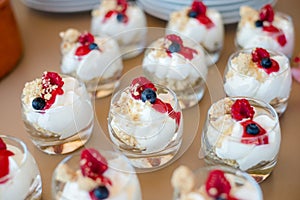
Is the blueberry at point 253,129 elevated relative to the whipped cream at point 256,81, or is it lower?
elevated

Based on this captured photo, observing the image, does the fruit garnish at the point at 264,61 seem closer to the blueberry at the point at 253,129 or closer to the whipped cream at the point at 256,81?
the whipped cream at the point at 256,81

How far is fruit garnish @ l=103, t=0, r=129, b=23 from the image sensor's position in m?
1.57

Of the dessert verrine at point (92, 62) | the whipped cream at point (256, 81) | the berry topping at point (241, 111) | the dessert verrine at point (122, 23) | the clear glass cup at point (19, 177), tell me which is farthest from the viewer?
the dessert verrine at point (122, 23)

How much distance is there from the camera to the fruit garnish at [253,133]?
3.51 feet

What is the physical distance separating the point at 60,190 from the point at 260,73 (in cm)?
59

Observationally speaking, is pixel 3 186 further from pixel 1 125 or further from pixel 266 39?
pixel 266 39

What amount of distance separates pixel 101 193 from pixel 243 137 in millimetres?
334

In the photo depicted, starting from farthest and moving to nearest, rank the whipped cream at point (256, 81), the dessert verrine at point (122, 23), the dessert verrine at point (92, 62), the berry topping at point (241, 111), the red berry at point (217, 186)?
the dessert verrine at point (122, 23), the dessert verrine at point (92, 62), the whipped cream at point (256, 81), the berry topping at point (241, 111), the red berry at point (217, 186)

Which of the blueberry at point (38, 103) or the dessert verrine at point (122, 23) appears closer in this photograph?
the blueberry at point (38, 103)

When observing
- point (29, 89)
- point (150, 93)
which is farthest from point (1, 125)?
point (150, 93)

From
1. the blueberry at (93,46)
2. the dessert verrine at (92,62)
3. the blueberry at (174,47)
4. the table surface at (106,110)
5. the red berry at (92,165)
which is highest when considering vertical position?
the red berry at (92,165)

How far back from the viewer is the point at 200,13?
4.98 ft

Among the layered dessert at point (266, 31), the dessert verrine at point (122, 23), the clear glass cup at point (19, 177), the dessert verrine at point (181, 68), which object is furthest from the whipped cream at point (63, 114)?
the layered dessert at point (266, 31)

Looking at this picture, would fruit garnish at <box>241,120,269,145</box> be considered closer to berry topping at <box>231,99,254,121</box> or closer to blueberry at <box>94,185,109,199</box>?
berry topping at <box>231,99,254,121</box>
